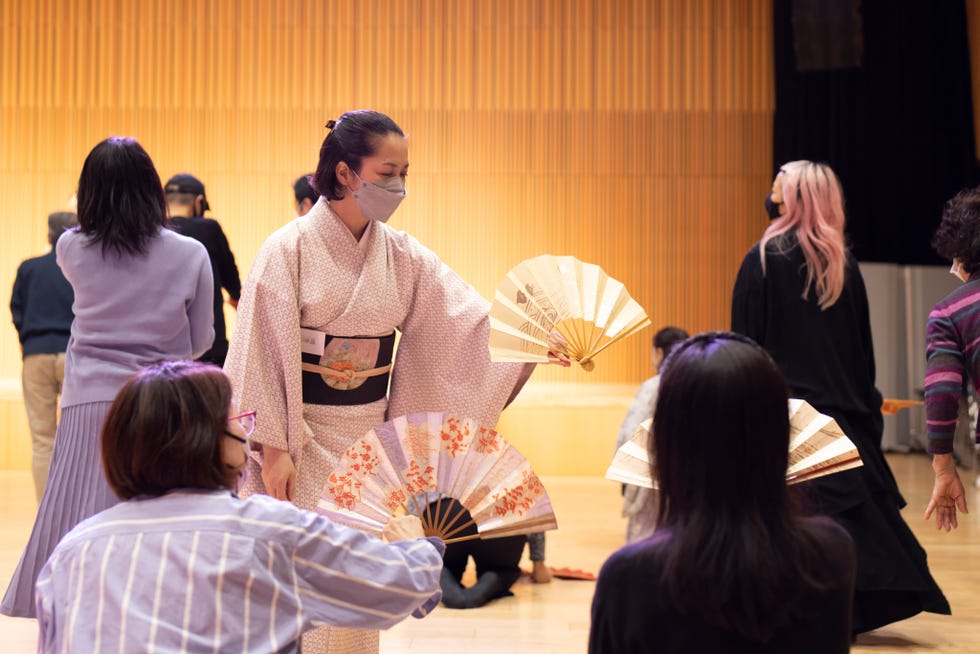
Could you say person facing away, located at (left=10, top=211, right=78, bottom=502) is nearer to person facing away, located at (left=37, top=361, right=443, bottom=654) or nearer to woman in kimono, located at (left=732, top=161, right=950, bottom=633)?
woman in kimono, located at (left=732, top=161, right=950, bottom=633)

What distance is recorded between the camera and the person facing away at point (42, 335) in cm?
518

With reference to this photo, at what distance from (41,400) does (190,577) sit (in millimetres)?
4119

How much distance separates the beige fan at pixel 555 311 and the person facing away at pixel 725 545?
1089 millimetres

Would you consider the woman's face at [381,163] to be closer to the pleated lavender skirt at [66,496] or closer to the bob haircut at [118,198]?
the bob haircut at [118,198]

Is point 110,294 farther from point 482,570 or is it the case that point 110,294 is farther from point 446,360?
point 482,570

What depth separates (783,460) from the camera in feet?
4.65

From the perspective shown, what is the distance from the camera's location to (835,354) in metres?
3.52

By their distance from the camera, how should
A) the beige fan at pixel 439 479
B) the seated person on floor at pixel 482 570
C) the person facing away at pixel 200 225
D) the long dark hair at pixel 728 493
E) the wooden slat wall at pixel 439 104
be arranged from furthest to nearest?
the wooden slat wall at pixel 439 104, the person facing away at pixel 200 225, the seated person on floor at pixel 482 570, the beige fan at pixel 439 479, the long dark hair at pixel 728 493

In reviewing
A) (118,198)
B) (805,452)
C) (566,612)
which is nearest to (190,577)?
(805,452)

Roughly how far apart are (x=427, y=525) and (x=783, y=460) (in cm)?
93

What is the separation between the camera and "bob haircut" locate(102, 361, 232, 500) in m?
1.59

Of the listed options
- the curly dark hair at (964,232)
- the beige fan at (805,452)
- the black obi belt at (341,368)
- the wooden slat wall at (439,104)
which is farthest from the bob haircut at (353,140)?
the wooden slat wall at (439,104)

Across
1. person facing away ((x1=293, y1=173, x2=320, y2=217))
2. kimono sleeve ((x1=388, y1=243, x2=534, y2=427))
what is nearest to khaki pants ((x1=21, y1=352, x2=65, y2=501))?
person facing away ((x1=293, y1=173, x2=320, y2=217))

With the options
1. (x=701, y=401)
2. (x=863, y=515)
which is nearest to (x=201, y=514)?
(x=701, y=401)
